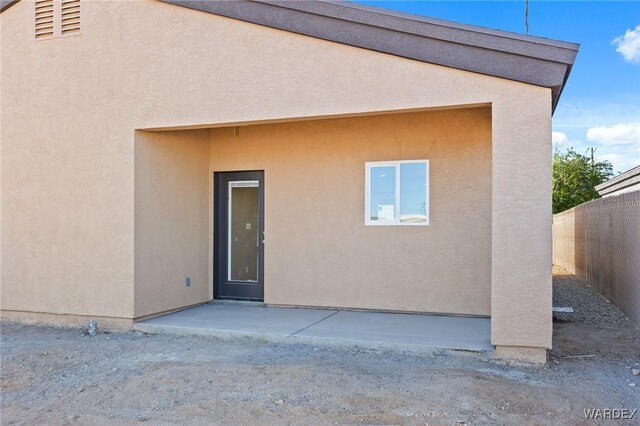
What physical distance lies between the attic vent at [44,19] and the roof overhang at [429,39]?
354 cm

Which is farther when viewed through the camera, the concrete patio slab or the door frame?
the door frame

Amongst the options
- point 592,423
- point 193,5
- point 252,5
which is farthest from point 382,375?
point 193,5

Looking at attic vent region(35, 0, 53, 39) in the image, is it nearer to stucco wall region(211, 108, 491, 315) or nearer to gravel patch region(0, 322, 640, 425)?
stucco wall region(211, 108, 491, 315)

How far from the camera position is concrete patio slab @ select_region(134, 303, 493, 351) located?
262 inches

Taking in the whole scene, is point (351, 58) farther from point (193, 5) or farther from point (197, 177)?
point (197, 177)

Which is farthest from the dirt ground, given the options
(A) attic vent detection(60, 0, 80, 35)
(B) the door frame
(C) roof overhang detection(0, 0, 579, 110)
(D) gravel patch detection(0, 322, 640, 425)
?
(A) attic vent detection(60, 0, 80, 35)

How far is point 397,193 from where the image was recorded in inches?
338

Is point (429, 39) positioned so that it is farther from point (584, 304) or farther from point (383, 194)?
point (584, 304)

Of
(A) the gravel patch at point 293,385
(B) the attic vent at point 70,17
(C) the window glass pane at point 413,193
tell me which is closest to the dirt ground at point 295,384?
(A) the gravel patch at point 293,385

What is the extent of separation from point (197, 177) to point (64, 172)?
2110 millimetres

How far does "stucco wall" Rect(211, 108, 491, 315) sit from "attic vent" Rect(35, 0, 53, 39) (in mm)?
3134

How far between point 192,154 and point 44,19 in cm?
311

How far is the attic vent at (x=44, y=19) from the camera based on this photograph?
27.9 feet

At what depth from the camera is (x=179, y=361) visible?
20.6ft
